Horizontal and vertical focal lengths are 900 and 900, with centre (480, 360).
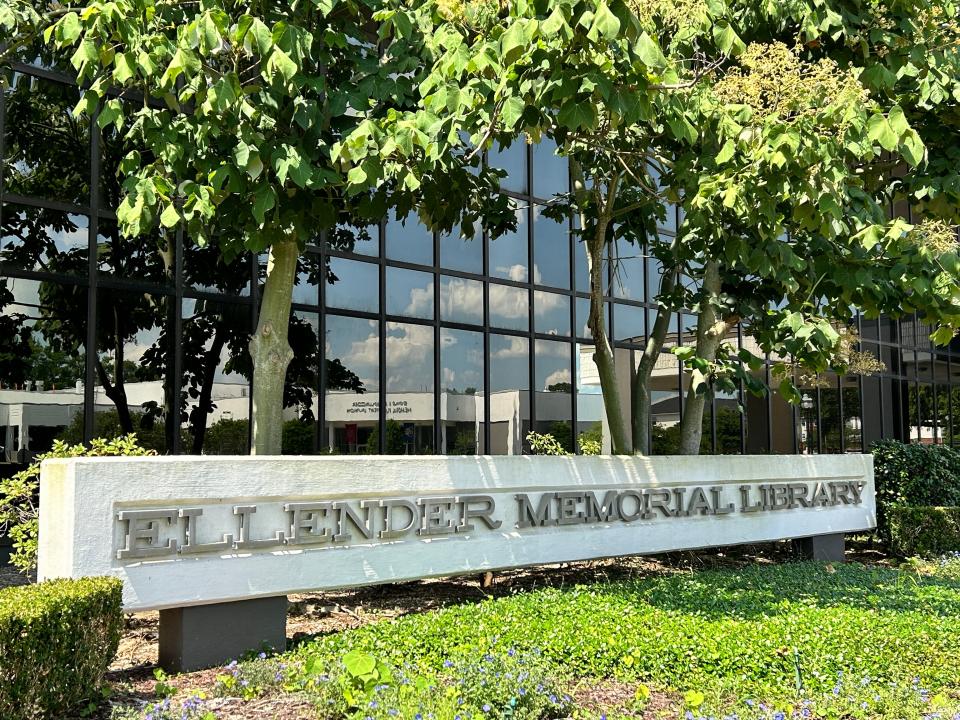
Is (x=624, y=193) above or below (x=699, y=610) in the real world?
above

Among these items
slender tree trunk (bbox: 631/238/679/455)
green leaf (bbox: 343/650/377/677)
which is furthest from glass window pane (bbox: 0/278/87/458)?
slender tree trunk (bbox: 631/238/679/455)

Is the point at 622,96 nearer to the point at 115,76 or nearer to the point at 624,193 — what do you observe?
the point at 115,76

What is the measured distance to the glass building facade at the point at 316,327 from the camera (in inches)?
373

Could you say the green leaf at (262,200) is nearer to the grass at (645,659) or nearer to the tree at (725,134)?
the tree at (725,134)

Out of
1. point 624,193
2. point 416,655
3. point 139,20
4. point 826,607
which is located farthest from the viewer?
point 624,193

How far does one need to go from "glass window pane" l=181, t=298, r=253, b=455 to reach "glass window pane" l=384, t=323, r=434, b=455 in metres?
2.27

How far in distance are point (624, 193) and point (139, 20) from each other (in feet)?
19.8

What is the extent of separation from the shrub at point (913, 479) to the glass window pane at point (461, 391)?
583 centimetres

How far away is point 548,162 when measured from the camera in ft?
50.2

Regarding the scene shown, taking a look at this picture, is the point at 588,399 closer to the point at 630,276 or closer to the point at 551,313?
the point at 551,313

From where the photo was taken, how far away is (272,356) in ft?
24.0

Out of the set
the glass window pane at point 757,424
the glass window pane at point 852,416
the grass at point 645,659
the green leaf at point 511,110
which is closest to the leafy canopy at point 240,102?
the green leaf at point 511,110

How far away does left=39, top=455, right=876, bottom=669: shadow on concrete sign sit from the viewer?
559cm

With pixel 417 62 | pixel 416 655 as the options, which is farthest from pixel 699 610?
pixel 417 62
